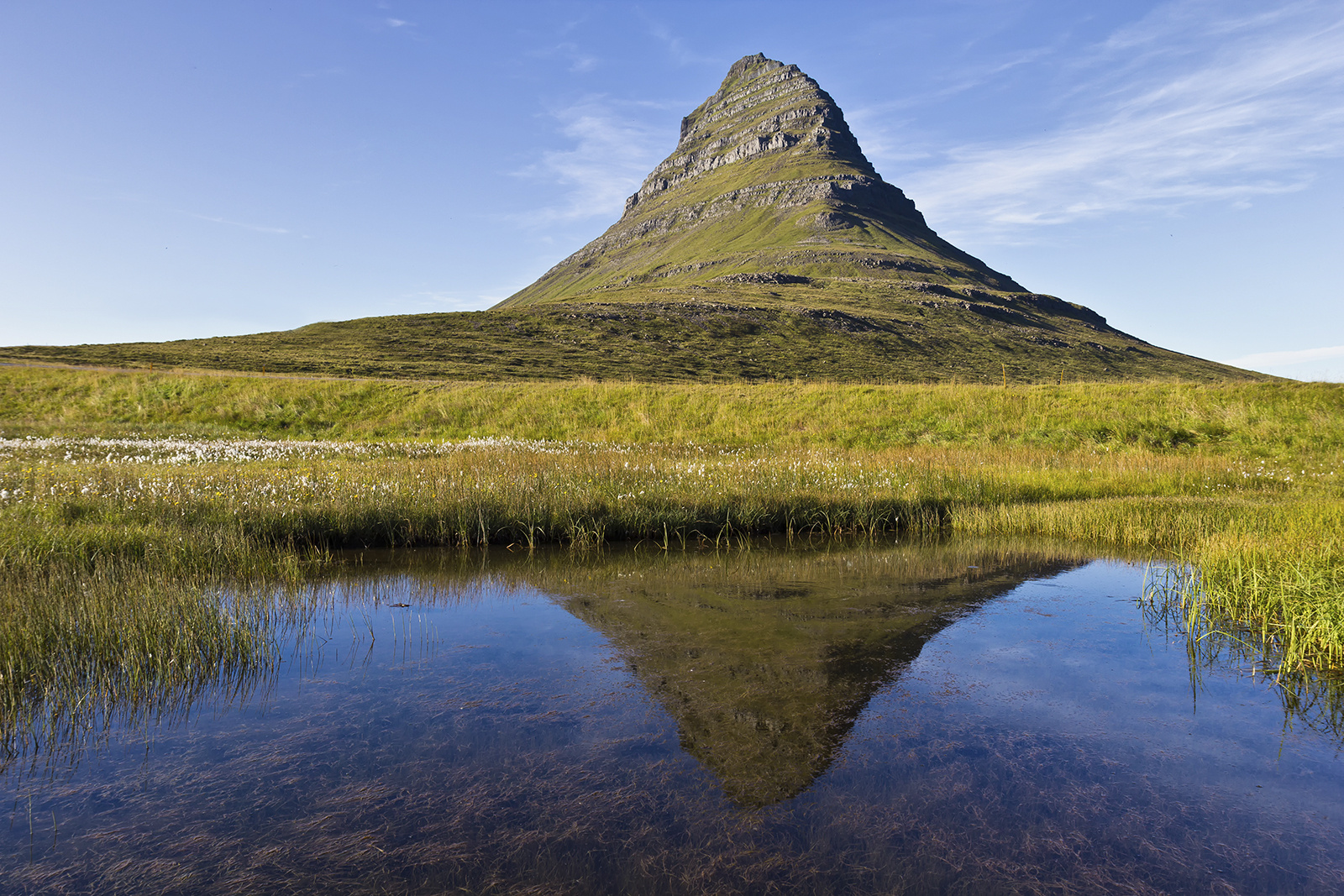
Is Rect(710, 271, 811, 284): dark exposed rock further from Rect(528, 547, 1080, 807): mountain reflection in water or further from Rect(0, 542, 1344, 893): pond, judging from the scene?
Rect(0, 542, 1344, 893): pond

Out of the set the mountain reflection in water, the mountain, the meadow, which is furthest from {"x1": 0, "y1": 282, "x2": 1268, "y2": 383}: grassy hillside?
the mountain reflection in water

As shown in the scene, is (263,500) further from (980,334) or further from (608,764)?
(980,334)

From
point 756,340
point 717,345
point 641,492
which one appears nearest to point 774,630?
point 641,492

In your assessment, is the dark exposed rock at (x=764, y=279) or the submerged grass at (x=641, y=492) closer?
the submerged grass at (x=641, y=492)

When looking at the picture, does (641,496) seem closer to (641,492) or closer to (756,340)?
(641,492)

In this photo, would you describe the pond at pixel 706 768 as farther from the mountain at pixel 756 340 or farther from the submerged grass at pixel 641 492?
the mountain at pixel 756 340

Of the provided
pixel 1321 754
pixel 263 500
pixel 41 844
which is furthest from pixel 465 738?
pixel 263 500

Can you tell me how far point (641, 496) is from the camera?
14.3 m

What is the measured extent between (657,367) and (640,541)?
59125mm

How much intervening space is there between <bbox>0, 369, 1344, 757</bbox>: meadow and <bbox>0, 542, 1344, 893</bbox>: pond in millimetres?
1009

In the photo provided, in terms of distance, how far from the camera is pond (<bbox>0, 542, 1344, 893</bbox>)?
3.96m

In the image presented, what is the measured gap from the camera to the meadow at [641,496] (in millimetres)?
7059

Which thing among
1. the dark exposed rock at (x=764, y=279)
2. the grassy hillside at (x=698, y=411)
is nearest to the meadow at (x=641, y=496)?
the grassy hillside at (x=698, y=411)

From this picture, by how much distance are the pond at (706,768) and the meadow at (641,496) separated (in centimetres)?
101
